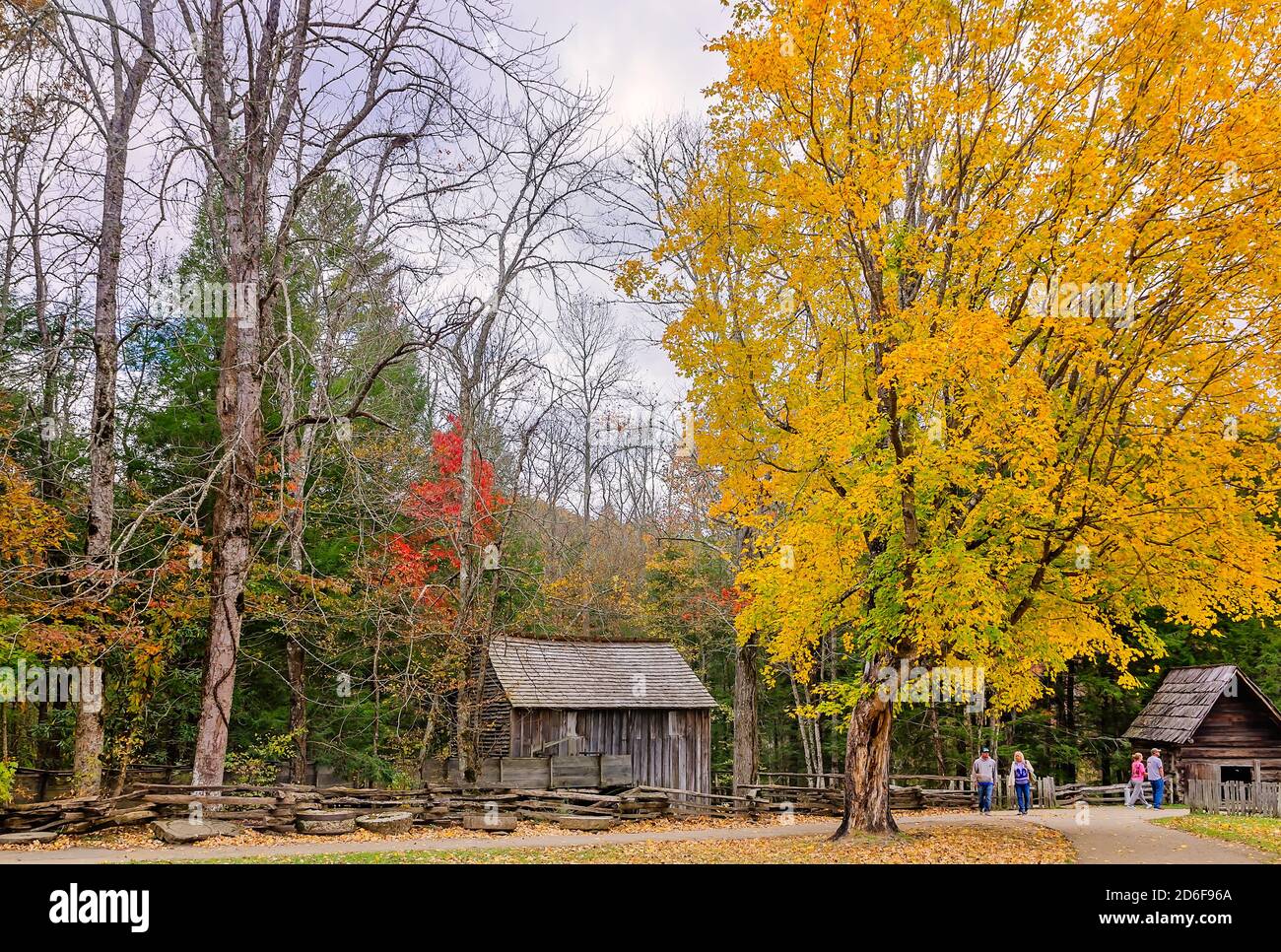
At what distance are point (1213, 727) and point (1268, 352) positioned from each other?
Result: 59.2 feet

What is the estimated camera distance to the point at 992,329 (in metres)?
11.0

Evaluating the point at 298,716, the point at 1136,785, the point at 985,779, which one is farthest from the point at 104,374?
the point at 1136,785

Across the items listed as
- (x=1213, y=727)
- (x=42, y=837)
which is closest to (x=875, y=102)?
(x=42, y=837)

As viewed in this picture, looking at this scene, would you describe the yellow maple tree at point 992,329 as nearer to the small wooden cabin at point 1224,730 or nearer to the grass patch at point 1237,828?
the grass patch at point 1237,828

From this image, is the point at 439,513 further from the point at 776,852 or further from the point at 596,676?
the point at 776,852

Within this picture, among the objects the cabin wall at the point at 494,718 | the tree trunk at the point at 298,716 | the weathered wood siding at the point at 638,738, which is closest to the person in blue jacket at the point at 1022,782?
the weathered wood siding at the point at 638,738

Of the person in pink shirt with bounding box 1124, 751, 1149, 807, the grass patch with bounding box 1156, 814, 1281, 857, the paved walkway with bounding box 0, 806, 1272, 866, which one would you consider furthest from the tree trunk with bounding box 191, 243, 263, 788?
the person in pink shirt with bounding box 1124, 751, 1149, 807

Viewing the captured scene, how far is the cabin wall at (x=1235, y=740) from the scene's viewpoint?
2533cm

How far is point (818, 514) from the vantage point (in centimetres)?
1375

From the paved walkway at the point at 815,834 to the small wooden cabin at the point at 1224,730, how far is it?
5.45 m

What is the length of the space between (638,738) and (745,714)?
311 cm

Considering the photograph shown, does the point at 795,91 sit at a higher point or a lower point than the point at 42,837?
higher
